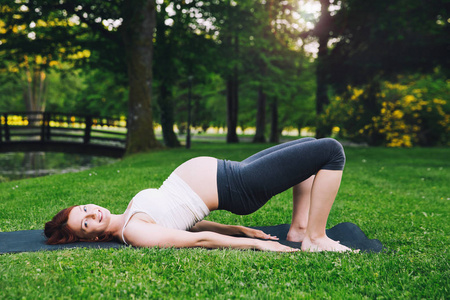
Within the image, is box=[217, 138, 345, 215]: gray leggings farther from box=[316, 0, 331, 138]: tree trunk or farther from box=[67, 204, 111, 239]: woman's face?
box=[316, 0, 331, 138]: tree trunk

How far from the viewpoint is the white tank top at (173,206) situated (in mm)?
3283

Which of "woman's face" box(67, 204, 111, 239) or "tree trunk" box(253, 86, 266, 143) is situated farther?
"tree trunk" box(253, 86, 266, 143)

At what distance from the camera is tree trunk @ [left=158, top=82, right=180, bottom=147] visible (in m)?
22.4

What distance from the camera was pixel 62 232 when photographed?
138 inches

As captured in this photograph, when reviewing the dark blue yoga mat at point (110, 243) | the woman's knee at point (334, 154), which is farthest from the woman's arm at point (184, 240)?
the woman's knee at point (334, 154)

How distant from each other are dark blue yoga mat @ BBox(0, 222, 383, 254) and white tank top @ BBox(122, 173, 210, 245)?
0.40 metres

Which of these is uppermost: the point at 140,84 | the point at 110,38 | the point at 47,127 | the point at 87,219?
the point at 110,38

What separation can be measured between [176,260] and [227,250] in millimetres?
481

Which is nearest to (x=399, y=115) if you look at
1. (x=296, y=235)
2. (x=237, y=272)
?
(x=296, y=235)

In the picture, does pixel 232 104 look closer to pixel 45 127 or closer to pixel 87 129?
pixel 87 129

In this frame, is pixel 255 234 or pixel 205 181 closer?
pixel 205 181

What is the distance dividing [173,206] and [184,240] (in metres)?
0.34

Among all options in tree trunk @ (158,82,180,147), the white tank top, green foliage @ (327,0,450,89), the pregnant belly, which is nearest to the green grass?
the white tank top

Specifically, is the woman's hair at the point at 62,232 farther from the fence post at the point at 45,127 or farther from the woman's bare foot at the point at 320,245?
the fence post at the point at 45,127
